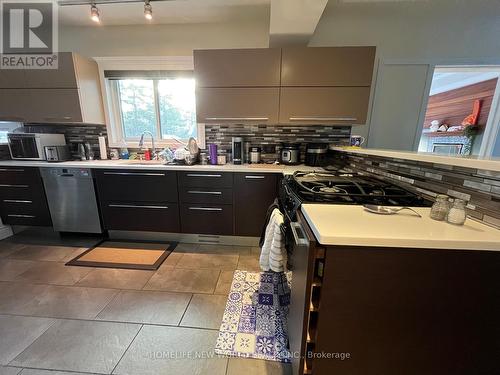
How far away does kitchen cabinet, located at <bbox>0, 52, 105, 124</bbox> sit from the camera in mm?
2311

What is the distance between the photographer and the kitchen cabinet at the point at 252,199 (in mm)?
2174

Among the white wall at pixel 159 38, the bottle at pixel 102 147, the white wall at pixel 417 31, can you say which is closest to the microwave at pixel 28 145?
the bottle at pixel 102 147

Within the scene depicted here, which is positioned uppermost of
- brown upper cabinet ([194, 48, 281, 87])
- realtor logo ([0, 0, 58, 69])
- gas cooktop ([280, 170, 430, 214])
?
realtor logo ([0, 0, 58, 69])

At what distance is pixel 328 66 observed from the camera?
2.07m

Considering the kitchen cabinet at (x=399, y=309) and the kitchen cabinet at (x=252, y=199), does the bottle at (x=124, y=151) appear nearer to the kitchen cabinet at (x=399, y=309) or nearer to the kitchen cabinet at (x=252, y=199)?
the kitchen cabinet at (x=252, y=199)

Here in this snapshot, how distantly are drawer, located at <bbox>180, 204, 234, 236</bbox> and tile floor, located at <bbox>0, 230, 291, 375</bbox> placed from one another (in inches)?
9.7

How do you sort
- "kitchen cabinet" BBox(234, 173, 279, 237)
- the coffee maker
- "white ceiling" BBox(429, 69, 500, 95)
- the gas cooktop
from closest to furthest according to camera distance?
the gas cooktop, "kitchen cabinet" BBox(234, 173, 279, 237), the coffee maker, "white ceiling" BBox(429, 69, 500, 95)

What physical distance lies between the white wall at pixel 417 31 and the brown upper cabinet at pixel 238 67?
2.43 ft

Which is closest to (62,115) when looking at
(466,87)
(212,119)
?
(212,119)

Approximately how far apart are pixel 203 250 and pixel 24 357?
1.39 meters

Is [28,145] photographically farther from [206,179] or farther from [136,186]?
[206,179]

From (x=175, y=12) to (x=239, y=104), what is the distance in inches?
47.7

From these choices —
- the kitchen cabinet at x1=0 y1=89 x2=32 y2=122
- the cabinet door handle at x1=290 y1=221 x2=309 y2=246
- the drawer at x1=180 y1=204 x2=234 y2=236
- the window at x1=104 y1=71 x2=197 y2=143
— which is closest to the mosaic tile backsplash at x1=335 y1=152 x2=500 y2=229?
the cabinet door handle at x1=290 y1=221 x2=309 y2=246

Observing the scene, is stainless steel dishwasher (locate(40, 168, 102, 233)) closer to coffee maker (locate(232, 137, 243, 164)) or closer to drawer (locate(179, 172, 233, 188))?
drawer (locate(179, 172, 233, 188))
